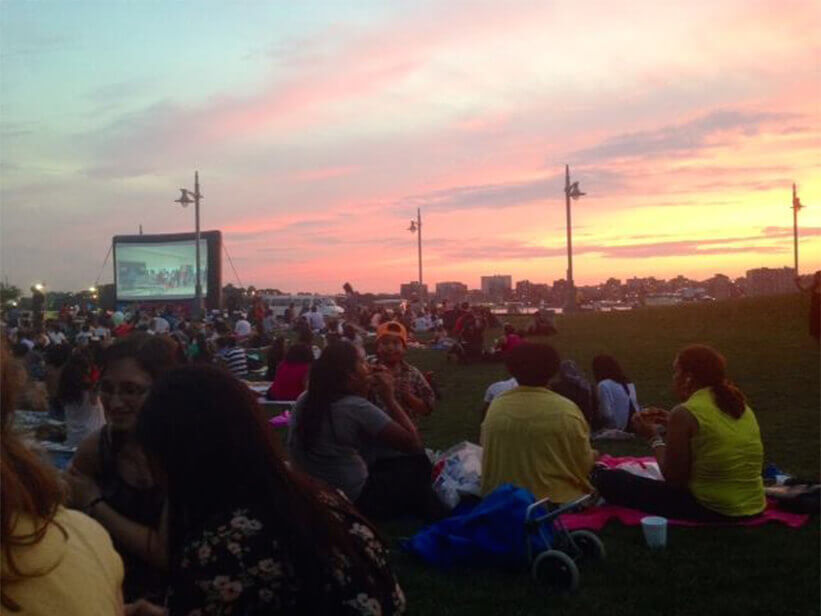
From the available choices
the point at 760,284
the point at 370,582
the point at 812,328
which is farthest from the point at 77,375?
the point at 760,284

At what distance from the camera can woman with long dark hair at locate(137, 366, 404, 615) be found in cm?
230

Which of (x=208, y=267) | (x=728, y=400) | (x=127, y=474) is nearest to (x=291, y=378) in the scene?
(x=728, y=400)

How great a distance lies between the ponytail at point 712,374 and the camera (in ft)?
20.6

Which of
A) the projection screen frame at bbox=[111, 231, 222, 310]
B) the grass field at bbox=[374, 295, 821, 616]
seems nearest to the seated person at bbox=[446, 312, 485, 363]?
the grass field at bbox=[374, 295, 821, 616]

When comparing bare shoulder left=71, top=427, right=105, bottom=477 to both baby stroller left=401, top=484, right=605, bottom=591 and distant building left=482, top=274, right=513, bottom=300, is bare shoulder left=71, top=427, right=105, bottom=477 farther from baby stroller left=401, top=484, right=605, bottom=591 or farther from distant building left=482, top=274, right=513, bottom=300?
distant building left=482, top=274, right=513, bottom=300

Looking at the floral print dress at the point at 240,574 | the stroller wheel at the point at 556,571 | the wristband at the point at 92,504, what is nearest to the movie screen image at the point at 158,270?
the stroller wheel at the point at 556,571

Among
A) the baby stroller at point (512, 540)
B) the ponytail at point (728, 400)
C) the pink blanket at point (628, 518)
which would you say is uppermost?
the ponytail at point (728, 400)

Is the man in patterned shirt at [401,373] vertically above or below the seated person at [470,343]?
above

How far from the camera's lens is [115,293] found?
51438 millimetres

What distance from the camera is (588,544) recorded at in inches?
232

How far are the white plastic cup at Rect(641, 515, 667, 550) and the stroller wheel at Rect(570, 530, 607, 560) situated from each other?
36cm

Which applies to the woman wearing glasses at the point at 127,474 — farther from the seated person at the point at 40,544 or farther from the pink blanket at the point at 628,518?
the pink blanket at the point at 628,518

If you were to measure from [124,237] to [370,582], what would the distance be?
5115 cm

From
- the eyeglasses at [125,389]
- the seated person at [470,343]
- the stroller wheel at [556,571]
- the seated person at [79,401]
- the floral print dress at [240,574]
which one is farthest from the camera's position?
the seated person at [470,343]
